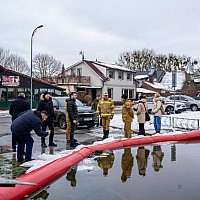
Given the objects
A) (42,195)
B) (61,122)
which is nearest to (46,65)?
(61,122)

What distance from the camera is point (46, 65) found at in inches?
→ 2420

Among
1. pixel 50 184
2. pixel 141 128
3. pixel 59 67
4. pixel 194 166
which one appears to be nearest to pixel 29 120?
pixel 50 184

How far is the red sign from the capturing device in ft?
107

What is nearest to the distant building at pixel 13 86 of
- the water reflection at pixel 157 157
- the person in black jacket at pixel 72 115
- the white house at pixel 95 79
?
the white house at pixel 95 79

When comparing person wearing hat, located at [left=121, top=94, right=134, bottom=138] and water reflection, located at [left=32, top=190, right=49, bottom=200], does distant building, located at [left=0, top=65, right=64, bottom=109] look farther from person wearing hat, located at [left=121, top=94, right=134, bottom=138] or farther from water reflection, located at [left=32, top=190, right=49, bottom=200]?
water reflection, located at [left=32, top=190, right=49, bottom=200]

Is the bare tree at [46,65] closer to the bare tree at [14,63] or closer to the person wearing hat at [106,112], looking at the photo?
the bare tree at [14,63]

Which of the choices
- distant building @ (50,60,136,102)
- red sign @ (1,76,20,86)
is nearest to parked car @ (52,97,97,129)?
red sign @ (1,76,20,86)

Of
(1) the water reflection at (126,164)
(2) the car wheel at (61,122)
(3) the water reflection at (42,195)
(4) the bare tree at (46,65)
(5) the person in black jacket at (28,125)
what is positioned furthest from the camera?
(4) the bare tree at (46,65)

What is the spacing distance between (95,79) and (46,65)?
67.8ft

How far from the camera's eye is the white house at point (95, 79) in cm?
4231

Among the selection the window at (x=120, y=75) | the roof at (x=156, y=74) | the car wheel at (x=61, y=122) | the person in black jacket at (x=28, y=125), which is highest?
the roof at (x=156, y=74)

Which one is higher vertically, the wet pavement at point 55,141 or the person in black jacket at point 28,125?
the person in black jacket at point 28,125

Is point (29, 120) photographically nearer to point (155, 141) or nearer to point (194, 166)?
point (194, 166)

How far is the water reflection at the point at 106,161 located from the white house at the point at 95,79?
33224 millimetres
